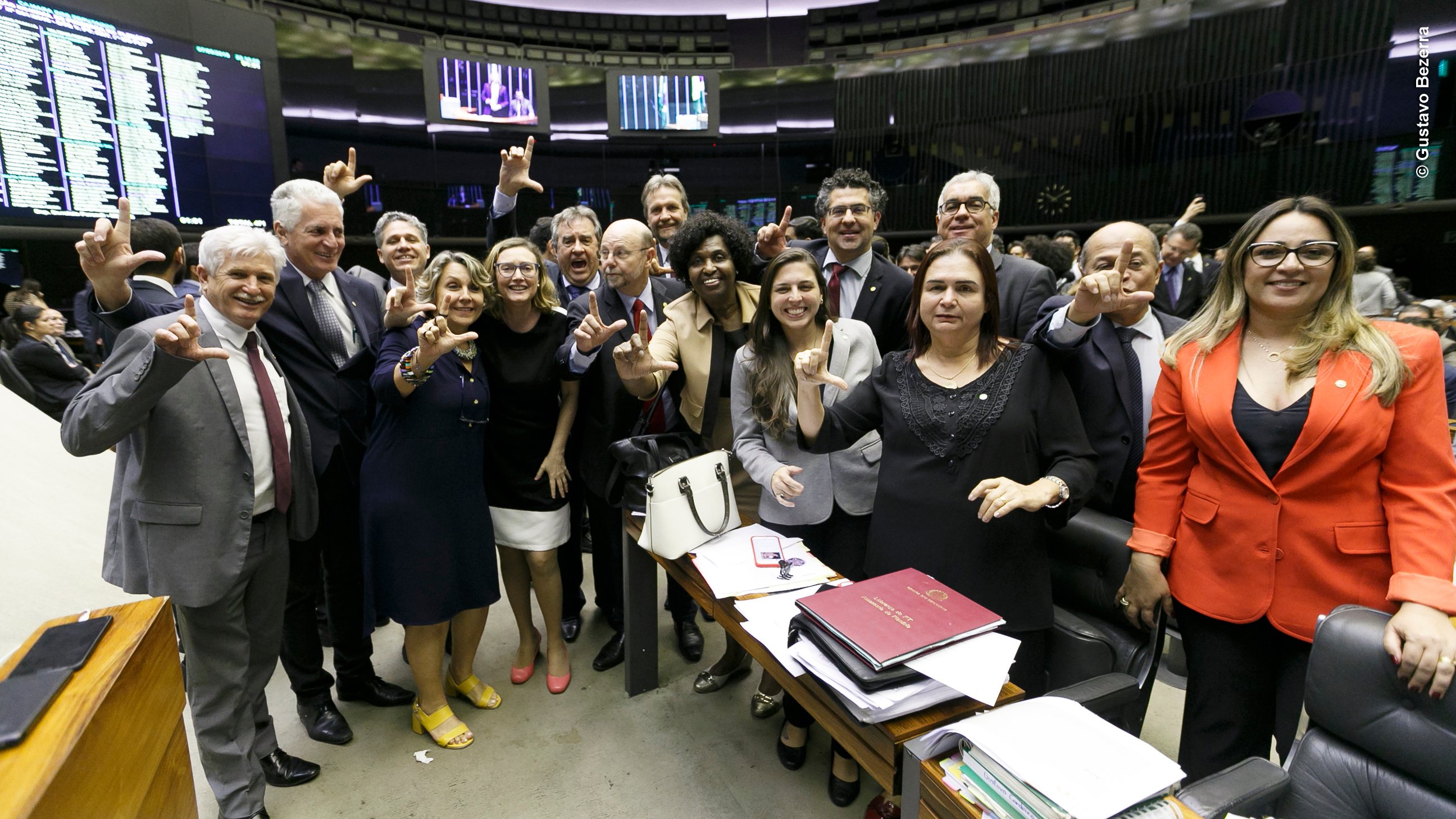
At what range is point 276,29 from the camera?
7.40 meters

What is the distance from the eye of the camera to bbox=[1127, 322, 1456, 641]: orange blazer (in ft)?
4.35

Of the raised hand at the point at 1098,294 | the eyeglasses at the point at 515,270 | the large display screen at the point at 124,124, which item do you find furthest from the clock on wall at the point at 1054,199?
the large display screen at the point at 124,124

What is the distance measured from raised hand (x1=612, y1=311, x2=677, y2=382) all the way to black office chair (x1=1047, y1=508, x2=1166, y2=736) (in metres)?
1.46

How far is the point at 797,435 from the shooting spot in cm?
211

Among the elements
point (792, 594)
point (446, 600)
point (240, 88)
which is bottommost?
point (446, 600)

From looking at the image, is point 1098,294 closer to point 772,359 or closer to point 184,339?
point 772,359

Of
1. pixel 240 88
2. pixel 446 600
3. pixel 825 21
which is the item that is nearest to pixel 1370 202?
pixel 825 21

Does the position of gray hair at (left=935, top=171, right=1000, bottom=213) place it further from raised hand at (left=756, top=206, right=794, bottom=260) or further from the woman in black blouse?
the woman in black blouse

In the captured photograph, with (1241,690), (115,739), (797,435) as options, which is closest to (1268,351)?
(1241,690)

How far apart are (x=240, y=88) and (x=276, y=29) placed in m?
1.01

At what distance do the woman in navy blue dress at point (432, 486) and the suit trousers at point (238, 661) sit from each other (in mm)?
305

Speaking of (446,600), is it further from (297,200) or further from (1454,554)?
(1454,554)

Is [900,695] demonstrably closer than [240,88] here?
Yes

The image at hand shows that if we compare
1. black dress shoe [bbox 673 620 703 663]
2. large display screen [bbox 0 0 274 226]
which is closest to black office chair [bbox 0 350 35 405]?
large display screen [bbox 0 0 274 226]
